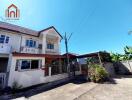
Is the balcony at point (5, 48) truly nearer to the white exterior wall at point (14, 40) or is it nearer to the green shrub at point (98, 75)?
the white exterior wall at point (14, 40)

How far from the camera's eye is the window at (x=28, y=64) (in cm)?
1417

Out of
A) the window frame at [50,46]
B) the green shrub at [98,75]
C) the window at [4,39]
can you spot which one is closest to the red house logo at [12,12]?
the window at [4,39]

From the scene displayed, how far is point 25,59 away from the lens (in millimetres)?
15148

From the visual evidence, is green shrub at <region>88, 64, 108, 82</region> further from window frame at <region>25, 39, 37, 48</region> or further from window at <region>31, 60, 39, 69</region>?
window frame at <region>25, 39, 37, 48</region>

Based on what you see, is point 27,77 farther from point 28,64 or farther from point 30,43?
point 30,43

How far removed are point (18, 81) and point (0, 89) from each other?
195cm

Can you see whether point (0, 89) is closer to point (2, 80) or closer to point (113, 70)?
point (2, 80)

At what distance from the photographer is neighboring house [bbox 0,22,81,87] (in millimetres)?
13484

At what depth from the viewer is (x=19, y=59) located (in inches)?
565

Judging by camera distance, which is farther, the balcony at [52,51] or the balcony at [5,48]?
the balcony at [52,51]

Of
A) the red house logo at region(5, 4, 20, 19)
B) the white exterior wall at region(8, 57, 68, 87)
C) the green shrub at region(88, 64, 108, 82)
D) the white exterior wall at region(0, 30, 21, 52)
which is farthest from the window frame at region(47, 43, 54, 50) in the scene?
the green shrub at region(88, 64, 108, 82)

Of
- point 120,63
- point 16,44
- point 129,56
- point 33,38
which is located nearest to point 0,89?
point 16,44

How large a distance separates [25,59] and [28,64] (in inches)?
31.7

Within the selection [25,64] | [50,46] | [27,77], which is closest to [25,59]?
[25,64]
